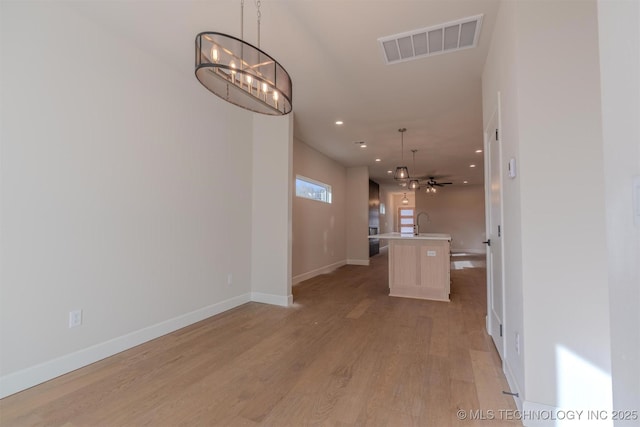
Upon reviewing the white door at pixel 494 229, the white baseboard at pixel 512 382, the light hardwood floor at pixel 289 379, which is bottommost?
the light hardwood floor at pixel 289 379

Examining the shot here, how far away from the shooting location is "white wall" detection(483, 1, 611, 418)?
5.16 feet

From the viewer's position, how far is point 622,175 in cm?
71

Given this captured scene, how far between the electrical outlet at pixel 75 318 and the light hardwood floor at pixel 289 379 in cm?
36

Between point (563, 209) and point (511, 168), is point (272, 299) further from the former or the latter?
point (563, 209)

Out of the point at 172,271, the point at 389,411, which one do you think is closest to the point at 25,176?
the point at 172,271

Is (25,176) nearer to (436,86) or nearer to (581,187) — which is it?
(581,187)

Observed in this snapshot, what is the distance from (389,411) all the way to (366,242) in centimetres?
628

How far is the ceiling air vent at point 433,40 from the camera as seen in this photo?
2411 millimetres

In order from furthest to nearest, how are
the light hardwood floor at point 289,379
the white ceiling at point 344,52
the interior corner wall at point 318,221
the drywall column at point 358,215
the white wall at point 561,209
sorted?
the drywall column at point 358,215 < the interior corner wall at point 318,221 < the white ceiling at point 344,52 < the light hardwood floor at point 289,379 < the white wall at point 561,209

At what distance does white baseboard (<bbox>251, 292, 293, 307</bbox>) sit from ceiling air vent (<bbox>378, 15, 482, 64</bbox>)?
10.4ft

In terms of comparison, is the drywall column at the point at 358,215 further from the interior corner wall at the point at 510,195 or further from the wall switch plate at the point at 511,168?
the wall switch plate at the point at 511,168

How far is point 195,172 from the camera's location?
3367mm

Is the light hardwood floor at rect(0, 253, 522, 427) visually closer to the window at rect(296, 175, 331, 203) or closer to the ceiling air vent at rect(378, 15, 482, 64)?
the ceiling air vent at rect(378, 15, 482, 64)

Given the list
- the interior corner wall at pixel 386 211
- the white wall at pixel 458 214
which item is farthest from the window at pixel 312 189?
the white wall at pixel 458 214
